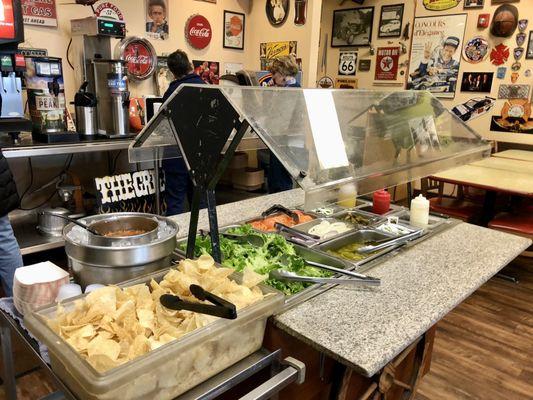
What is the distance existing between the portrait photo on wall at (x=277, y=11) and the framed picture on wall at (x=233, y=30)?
1.13ft

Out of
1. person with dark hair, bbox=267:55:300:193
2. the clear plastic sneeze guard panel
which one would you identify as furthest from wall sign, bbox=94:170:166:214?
the clear plastic sneeze guard panel

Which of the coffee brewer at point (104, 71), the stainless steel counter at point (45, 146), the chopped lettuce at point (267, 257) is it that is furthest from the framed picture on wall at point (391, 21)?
the chopped lettuce at point (267, 257)

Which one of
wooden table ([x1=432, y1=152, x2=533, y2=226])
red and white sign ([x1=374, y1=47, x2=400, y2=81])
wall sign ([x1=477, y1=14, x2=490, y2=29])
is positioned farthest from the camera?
red and white sign ([x1=374, y1=47, x2=400, y2=81])

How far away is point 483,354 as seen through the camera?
253 cm

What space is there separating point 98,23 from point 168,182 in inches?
52.8

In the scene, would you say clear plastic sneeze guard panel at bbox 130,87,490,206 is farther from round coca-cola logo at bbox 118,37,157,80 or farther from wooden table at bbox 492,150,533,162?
round coca-cola logo at bbox 118,37,157,80

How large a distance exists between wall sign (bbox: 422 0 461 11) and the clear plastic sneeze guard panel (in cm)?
361

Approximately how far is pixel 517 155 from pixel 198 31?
12.1 feet

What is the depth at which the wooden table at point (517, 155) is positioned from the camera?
14.5ft

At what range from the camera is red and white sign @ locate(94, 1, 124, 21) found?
3828mm

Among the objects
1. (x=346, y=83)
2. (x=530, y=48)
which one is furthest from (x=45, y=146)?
(x=530, y=48)

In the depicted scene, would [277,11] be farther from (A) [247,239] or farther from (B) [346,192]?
(B) [346,192]

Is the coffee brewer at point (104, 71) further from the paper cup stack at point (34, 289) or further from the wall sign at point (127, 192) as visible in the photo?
the paper cup stack at point (34, 289)

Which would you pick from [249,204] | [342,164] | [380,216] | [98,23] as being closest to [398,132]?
[380,216]
